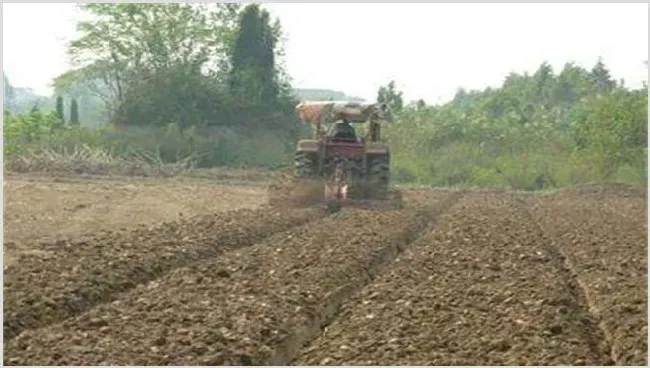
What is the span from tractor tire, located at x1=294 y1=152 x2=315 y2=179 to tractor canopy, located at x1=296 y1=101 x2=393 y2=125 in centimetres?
107

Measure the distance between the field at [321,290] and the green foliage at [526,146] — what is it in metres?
15.7

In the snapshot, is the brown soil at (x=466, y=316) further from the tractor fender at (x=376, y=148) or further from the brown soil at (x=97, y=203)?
the tractor fender at (x=376, y=148)

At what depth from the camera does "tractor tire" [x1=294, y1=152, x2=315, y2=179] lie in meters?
20.8

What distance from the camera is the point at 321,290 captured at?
935 centimetres

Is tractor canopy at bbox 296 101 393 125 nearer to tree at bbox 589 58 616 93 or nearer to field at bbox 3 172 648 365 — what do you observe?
field at bbox 3 172 648 365

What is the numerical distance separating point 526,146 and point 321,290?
110ft

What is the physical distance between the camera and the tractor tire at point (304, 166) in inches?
817

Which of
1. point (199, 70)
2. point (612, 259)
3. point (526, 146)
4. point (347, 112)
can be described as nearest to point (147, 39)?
point (199, 70)

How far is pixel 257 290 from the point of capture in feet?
30.2

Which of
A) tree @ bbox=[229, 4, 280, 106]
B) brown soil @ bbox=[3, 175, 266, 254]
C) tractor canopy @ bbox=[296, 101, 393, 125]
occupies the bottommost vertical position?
brown soil @ bbox=[3, 175, 266, 254]

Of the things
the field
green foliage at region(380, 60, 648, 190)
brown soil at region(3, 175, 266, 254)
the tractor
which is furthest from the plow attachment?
green foliage at region(380, 60, 648, 190)

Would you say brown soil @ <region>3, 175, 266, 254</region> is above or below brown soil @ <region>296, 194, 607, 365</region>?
below

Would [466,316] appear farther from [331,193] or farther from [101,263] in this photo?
[331,193]

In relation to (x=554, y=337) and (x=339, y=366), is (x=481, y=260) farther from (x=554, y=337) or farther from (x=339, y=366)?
(x=339, y=366)
